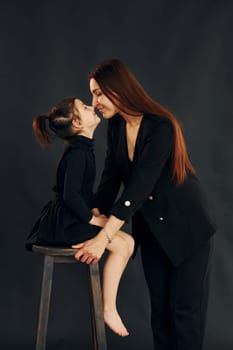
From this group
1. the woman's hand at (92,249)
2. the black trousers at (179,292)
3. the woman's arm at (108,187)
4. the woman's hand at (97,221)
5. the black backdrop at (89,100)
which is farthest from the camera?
the black backdrop at (89,100)

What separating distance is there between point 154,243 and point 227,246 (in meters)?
1.01

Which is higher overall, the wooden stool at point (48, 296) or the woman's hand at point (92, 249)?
the woman's hand at point (92, 249)

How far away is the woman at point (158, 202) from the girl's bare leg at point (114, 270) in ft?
0.36

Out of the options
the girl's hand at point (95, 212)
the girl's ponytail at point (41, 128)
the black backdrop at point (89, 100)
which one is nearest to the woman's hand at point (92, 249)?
the girl's hand at point (95, 212)

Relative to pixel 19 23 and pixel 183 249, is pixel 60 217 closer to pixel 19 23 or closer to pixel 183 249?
pixel 183 249

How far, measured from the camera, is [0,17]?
3.98 m

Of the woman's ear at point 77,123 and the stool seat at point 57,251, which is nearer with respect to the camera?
the stool seat at point 57,251

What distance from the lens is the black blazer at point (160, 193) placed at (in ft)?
9.32

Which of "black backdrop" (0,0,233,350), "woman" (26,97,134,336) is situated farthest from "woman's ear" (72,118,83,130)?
"black backdrop" (0,0,233,350)

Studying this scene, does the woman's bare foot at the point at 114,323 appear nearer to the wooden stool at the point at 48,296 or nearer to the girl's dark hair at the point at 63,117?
the wooden stool at the point at 48,296

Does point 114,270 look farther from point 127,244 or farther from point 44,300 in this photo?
point 44,300

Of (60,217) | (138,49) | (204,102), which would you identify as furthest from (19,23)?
(60,217)

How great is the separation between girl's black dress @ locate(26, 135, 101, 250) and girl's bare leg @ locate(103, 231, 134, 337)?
0.33ft

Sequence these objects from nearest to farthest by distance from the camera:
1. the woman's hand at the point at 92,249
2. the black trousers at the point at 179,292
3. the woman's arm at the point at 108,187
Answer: the woman's hand at the point at 92,249 → the black trousers at the point at 179,292 → the woman's arm at the point at 108,187
